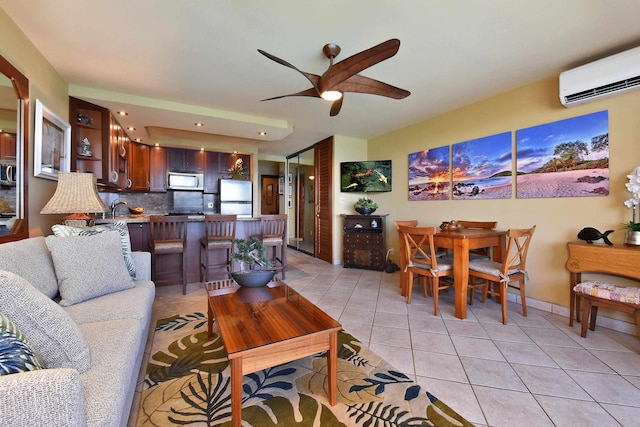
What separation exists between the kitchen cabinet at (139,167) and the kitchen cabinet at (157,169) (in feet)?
Answer: 0.22

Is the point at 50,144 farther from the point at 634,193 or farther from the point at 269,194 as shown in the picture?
the point at 269,194

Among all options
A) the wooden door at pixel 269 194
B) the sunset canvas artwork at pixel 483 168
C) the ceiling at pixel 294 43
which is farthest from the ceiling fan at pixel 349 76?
the wooden door at pixel 269 194

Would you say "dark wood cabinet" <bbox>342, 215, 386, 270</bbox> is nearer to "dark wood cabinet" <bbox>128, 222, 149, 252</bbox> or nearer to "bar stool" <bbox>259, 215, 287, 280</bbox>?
"bar stool" <bbox>259, 215, 287, 280</bbox>

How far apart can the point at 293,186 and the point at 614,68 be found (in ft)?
22.1

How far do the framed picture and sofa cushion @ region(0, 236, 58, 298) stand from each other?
0.96 m

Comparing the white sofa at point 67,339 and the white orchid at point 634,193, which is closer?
the white sofa at point 67,339

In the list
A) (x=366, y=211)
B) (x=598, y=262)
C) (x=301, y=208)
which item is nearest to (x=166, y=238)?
(x=366, y=211)

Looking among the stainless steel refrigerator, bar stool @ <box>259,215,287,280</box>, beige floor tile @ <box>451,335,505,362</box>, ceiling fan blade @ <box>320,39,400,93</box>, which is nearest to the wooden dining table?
beige floor tile @ <box>451,335,505,362</box>

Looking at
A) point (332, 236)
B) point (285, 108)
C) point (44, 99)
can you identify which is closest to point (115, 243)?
point (44, 99)

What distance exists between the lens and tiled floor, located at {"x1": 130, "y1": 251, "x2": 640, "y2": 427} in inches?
56.2

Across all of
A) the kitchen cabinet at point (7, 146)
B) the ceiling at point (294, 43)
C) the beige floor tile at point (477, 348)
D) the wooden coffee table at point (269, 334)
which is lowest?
the beige floor tile at point (477, 348)

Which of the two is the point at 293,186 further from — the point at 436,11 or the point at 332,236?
the point at 436,11

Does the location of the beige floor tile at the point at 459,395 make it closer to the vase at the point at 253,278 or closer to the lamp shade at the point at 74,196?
the vase at the point at 253,278

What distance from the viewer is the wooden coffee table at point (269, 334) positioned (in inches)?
47.7
